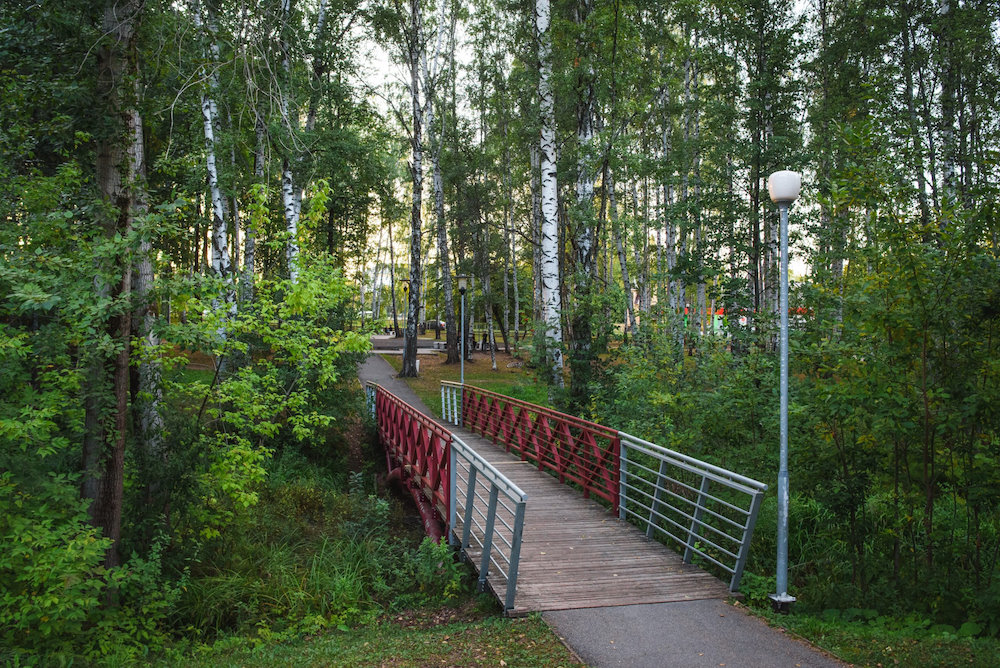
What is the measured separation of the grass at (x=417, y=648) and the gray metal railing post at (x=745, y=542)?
181cm

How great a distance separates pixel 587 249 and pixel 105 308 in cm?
887

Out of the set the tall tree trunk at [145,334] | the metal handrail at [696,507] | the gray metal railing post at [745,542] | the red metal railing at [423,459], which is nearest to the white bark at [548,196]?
the red metal railing at [423,459]

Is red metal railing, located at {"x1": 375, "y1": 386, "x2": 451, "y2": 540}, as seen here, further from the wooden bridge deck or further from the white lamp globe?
the white lamp globe

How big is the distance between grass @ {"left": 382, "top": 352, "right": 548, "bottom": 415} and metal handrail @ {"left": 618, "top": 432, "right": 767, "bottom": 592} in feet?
16.2

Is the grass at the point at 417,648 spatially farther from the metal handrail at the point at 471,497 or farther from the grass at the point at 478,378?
the grass at the point at 478,378

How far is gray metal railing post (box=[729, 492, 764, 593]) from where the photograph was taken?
5.37 meters

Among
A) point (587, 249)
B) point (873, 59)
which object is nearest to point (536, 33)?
A: point (587, 249)

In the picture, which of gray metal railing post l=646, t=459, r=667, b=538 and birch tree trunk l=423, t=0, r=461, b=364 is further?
birch tree trunk l=423, t=0, r=461, b=364

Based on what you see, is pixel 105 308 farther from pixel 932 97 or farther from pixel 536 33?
pixel 932 97

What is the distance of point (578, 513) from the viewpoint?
7875 millimetres

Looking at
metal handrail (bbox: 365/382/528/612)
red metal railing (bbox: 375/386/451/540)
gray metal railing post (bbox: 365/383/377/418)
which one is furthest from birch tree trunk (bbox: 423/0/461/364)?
metal handrail (bbox: 365/382/528/612)

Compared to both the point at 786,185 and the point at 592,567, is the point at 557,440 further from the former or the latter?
the point at 786,185

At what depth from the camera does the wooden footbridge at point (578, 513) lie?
559 cm

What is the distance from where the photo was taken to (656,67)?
1917 centimetres
